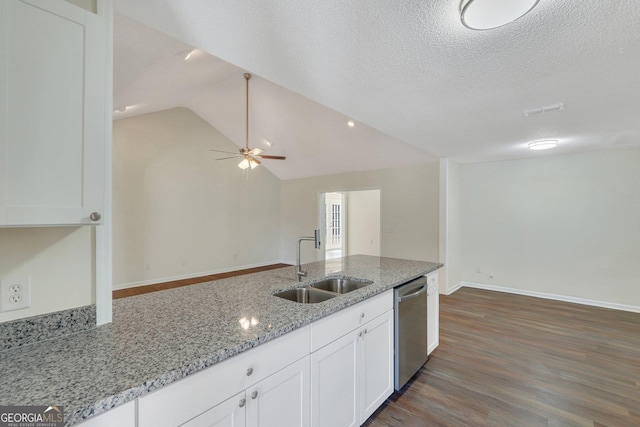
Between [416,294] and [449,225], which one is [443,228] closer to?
[449,225]

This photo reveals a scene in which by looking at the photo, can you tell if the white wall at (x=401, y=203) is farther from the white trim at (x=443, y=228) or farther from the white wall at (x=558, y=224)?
the white wall at (x=558, y=224)

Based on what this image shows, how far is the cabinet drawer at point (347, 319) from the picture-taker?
4.79 feet

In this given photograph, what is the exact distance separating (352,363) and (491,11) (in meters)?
1.96

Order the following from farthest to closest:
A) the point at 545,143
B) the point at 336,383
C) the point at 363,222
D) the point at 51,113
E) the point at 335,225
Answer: the point at 335,225 → the point at 363,222 → the point at 545,143 → the point at 336,383 → the point at 51,113

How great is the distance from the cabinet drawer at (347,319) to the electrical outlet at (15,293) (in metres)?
1.16

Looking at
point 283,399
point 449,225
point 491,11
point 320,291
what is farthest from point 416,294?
point 449,225

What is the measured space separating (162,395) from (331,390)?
0.94 m

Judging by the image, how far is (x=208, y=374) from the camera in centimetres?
100

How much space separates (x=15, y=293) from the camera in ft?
3.43

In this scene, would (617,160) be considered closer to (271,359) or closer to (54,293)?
(271,359)

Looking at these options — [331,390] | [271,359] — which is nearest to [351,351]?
[331,390]

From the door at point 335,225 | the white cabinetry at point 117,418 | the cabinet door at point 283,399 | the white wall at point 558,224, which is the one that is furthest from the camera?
the door at point 335,225

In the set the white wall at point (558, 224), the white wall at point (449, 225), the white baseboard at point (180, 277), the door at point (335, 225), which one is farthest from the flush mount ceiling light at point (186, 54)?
the door at point (335, 225)

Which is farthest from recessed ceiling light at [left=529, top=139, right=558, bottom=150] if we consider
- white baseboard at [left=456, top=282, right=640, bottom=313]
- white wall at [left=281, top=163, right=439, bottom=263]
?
white baseboard at [left=456, top=282, right=640, bottom=313]
